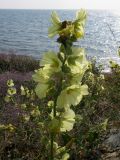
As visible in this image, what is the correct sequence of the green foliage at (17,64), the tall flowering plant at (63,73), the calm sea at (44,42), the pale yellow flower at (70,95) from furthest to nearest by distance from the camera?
the calm sea at (44,42)
the green foliage at (17,64)
the pale yellow flower at (70,95)
the tall flowering plant at (63,73)

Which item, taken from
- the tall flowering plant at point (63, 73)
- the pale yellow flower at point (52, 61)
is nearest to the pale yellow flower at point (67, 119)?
the tall flowering plant at point (63, 73)

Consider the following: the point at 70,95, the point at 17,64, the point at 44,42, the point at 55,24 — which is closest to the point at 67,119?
the point at 70,95

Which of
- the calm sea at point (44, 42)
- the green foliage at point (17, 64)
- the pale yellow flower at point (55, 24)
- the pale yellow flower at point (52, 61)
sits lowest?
the calm sea at point (44, 42)

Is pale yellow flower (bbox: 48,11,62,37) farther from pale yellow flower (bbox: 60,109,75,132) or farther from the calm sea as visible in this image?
pale yellow flower (bbox: 60,109,75,132)

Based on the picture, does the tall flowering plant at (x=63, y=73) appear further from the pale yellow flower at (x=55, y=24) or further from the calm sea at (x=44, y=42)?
the calm sea at (x=44, y=42)

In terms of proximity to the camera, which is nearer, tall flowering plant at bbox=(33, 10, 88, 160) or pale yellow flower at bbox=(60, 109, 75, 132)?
tall flowering plant at bbox=(33, 10, 88, 160)

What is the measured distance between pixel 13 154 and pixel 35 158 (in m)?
0.69

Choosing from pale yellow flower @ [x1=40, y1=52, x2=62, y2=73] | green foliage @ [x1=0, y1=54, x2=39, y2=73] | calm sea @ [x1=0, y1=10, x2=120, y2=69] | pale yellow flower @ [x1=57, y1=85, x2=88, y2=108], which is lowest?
calm sea @ [x1=0, y1=10, x2=120, y2=69]

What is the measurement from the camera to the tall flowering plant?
2232mm

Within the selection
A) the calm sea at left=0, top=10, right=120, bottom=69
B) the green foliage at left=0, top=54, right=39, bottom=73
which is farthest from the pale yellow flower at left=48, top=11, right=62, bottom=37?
the green foliage at left=0, top=54, right=39, bottom=73

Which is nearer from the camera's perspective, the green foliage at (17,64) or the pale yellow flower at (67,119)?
the pale yellow flower at (67,119)

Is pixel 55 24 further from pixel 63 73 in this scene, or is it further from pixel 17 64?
pixel 17 64

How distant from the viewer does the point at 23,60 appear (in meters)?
21.3

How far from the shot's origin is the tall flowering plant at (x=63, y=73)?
2232 millimetres
